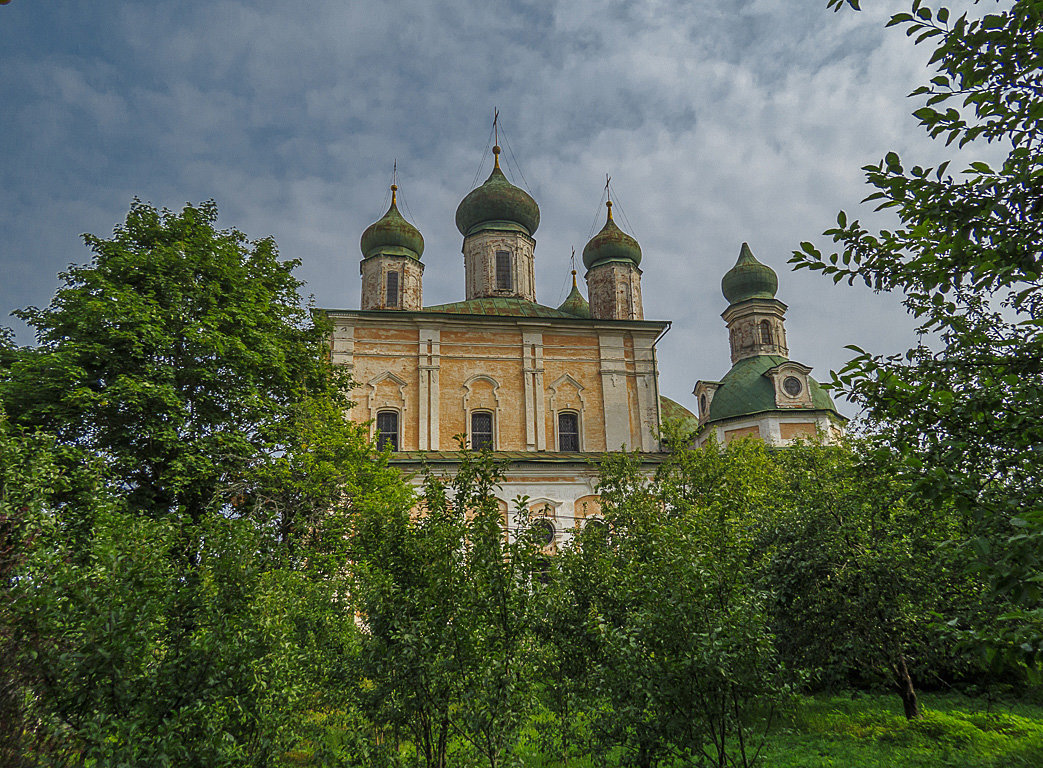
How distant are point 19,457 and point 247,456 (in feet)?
13.7

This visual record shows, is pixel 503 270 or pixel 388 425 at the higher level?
pixel 503 270

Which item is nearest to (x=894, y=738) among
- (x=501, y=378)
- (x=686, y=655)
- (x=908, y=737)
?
(x=908, y=737)

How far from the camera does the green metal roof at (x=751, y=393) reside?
2889cm

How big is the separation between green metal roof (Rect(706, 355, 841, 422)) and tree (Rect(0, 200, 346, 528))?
19785 millimetres

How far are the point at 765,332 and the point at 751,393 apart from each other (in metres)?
4.63

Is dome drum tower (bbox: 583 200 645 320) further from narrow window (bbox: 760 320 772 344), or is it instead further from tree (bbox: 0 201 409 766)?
tree (bbox: 0 201 409 766)

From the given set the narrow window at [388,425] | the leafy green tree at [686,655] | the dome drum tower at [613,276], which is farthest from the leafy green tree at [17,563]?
the dome drum tower at [613,276]

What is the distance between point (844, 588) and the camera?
922cm

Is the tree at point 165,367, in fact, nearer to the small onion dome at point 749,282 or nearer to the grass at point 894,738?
the grass at point 894,738

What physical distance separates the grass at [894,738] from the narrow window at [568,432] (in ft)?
43.8

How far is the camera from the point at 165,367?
39.8ft

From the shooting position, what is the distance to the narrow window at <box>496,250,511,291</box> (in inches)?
1078

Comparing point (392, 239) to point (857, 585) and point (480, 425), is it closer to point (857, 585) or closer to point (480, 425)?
point (480, 425)

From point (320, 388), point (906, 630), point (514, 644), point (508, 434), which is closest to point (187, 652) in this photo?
point (514, 644)
